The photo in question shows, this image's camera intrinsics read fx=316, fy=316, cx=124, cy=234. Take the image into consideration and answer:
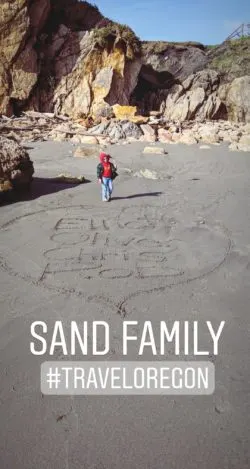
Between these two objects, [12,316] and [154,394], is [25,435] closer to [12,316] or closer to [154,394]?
[154,394]

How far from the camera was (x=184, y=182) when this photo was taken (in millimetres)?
10508

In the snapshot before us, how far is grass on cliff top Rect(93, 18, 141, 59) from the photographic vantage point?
21.5m

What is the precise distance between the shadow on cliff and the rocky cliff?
41.8ft

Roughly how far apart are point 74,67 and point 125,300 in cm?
2220

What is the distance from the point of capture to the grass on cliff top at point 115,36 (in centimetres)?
2152

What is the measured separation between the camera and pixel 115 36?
21922 mm

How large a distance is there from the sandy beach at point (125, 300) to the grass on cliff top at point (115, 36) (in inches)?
652

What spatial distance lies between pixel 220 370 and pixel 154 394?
0.73 m

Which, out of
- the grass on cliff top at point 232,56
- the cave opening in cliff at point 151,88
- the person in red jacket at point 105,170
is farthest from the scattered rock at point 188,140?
the grass on cliff top at point 232,56

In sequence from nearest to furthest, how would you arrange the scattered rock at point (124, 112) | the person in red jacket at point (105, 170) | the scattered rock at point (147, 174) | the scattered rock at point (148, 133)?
the person in red jacket at point (105, 170) → the scattered rock at point (147, 174) → the scattered rock at point (148, 133) → the scattered rock at point (124, 112)

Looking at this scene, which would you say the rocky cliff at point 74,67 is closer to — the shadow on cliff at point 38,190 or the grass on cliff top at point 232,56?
the grass on cliff top at point 232,56

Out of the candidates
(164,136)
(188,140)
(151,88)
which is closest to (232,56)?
(151,88)

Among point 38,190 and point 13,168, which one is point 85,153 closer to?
point 38,190

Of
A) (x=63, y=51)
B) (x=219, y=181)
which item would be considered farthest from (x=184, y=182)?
(x=63, y=51)
